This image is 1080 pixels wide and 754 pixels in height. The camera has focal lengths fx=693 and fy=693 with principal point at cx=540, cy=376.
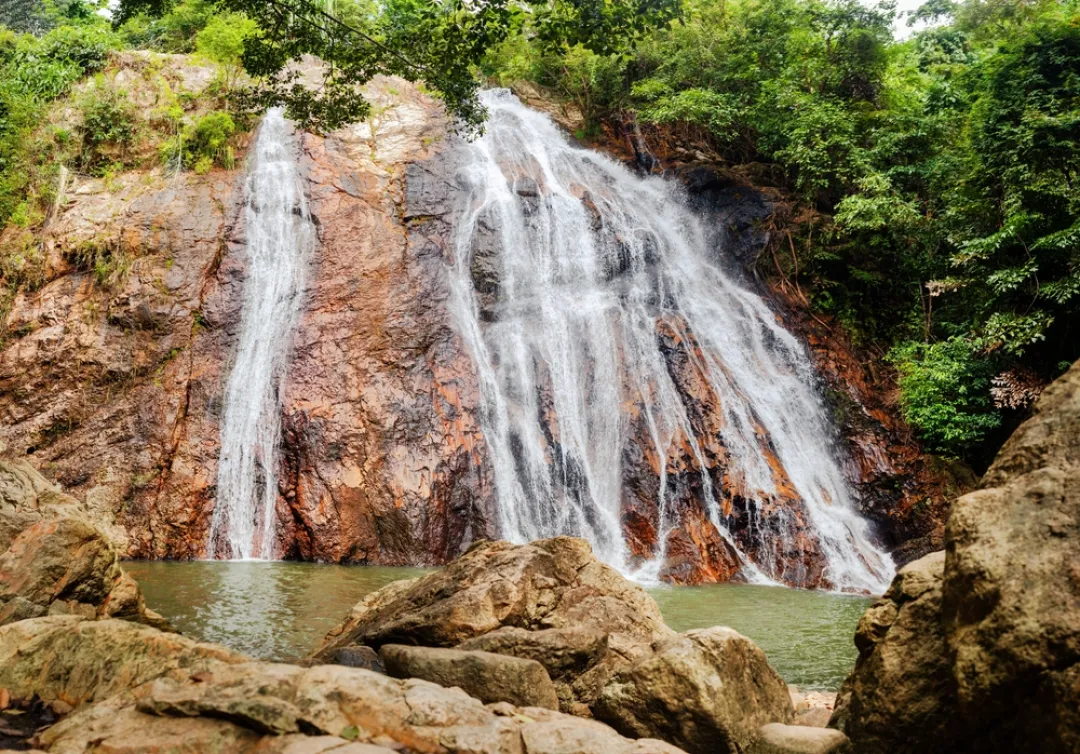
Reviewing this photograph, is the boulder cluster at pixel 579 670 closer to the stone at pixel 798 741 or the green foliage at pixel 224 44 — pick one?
the stone at pixel 798 741

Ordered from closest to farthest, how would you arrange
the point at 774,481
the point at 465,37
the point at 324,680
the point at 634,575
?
the point at 324,680, the point at 465,37, the point at 634,575, the point at 774,481

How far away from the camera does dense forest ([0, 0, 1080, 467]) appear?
7.89 m

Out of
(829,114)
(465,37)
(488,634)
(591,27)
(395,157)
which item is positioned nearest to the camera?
(488,634)

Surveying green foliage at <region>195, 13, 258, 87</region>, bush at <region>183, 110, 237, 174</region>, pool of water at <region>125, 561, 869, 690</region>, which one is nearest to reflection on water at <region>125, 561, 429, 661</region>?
pool of water at <region>125, 561, 869, 690</region>

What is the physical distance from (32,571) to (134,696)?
8.32 feet

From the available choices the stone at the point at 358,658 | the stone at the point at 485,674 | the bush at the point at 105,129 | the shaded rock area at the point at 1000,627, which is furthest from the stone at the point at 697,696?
the bush at the point at 105,129

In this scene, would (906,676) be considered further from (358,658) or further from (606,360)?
(606,360)

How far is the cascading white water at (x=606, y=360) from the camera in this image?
42.0ft

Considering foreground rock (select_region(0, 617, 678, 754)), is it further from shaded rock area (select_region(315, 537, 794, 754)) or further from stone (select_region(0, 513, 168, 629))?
stone (select_region(0, 513, 168, 629))

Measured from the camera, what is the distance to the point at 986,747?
2498 millimetres

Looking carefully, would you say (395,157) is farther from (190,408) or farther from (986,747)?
(986,747)

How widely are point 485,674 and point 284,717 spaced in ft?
4.56

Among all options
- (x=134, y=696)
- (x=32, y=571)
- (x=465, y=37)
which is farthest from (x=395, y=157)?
(x=134, y=696)

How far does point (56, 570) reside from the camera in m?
5.29
